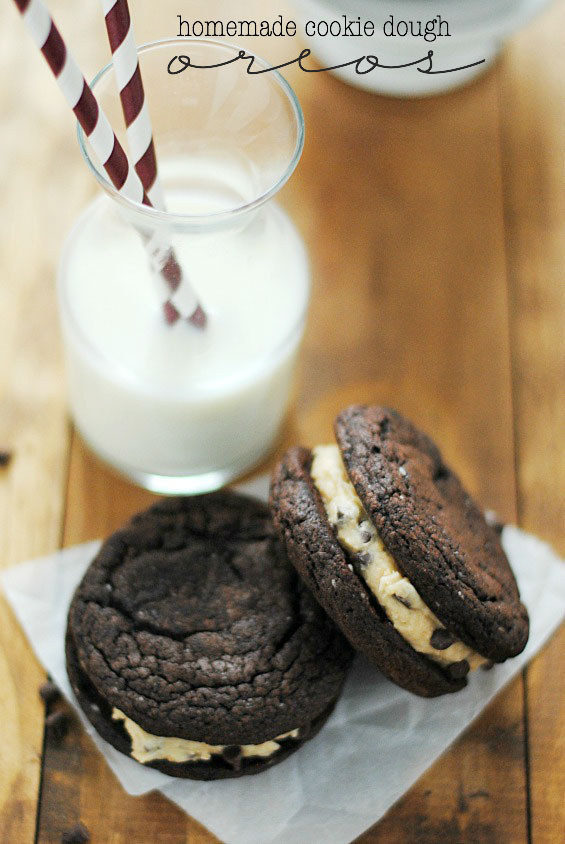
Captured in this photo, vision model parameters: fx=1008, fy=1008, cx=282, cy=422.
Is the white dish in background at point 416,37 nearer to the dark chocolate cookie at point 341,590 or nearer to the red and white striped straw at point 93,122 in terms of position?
the red and white striped straw at point 93,122

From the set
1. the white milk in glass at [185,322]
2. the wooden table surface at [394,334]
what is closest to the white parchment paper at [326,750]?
the wooden table surface at [394,334]

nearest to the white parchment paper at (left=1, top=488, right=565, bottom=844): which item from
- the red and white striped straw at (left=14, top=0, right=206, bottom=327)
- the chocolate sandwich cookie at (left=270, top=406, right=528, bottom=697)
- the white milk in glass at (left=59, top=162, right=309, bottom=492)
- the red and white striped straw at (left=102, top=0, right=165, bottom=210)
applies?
the chocolate sandwich cookie at (left=270, top=406, right=528, bottom=697)

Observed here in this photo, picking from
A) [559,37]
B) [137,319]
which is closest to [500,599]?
[137,319]

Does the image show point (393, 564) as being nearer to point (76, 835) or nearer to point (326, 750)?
point (326, 750)

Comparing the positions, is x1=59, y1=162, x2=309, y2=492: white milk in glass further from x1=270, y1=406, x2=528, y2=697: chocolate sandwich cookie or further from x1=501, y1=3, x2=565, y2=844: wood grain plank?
x1=501, y1=3, x2=565, y2=844: wood grain plank

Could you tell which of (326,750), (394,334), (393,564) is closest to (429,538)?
(393,564)
